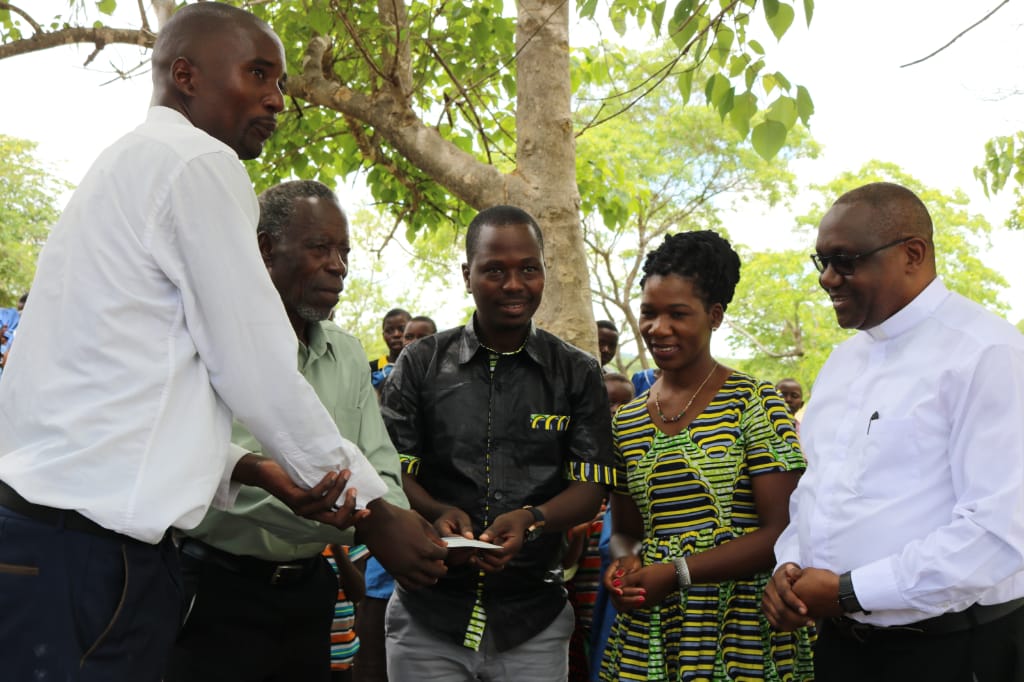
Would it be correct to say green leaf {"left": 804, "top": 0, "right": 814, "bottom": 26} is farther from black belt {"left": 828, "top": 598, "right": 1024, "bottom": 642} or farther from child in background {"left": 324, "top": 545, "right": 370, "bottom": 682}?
child in background {"left": 324, "top": 545, "right": 370, "bottom": 682}

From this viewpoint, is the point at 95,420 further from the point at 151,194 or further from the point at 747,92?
the point at 747,92

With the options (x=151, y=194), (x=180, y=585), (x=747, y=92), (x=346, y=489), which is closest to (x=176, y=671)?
(x=180, y=585)

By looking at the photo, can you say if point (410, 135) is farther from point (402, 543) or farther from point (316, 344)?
point (402, 543)

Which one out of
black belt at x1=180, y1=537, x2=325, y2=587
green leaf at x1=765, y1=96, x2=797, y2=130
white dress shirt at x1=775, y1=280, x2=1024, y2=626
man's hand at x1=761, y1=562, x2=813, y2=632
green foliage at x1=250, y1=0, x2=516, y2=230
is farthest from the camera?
green foliage at x1=250, y1=0, x2=516, y2=230

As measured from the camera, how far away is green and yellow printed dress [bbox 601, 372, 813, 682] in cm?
296

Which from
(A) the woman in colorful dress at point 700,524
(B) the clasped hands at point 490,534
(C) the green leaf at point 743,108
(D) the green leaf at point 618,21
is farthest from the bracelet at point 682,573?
(D) the green leaf at point 618,21

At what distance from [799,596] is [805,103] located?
1680 mm

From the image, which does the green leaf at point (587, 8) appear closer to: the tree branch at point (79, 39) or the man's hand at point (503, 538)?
the man's hand at point (503, 538)

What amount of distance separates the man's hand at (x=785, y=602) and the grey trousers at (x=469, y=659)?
0.75 meters

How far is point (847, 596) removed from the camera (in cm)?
254

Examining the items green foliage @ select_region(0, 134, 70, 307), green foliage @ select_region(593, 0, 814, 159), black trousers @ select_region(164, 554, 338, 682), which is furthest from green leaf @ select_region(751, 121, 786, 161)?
green foliage @ select_region(0, 134, 70, 307)

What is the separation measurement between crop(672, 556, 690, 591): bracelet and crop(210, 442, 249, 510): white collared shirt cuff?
1350mm

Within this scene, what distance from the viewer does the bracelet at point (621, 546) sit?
10.4 ft

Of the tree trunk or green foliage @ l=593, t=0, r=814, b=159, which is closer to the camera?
green foliage @ l=593, t=0, r=814, b=159
